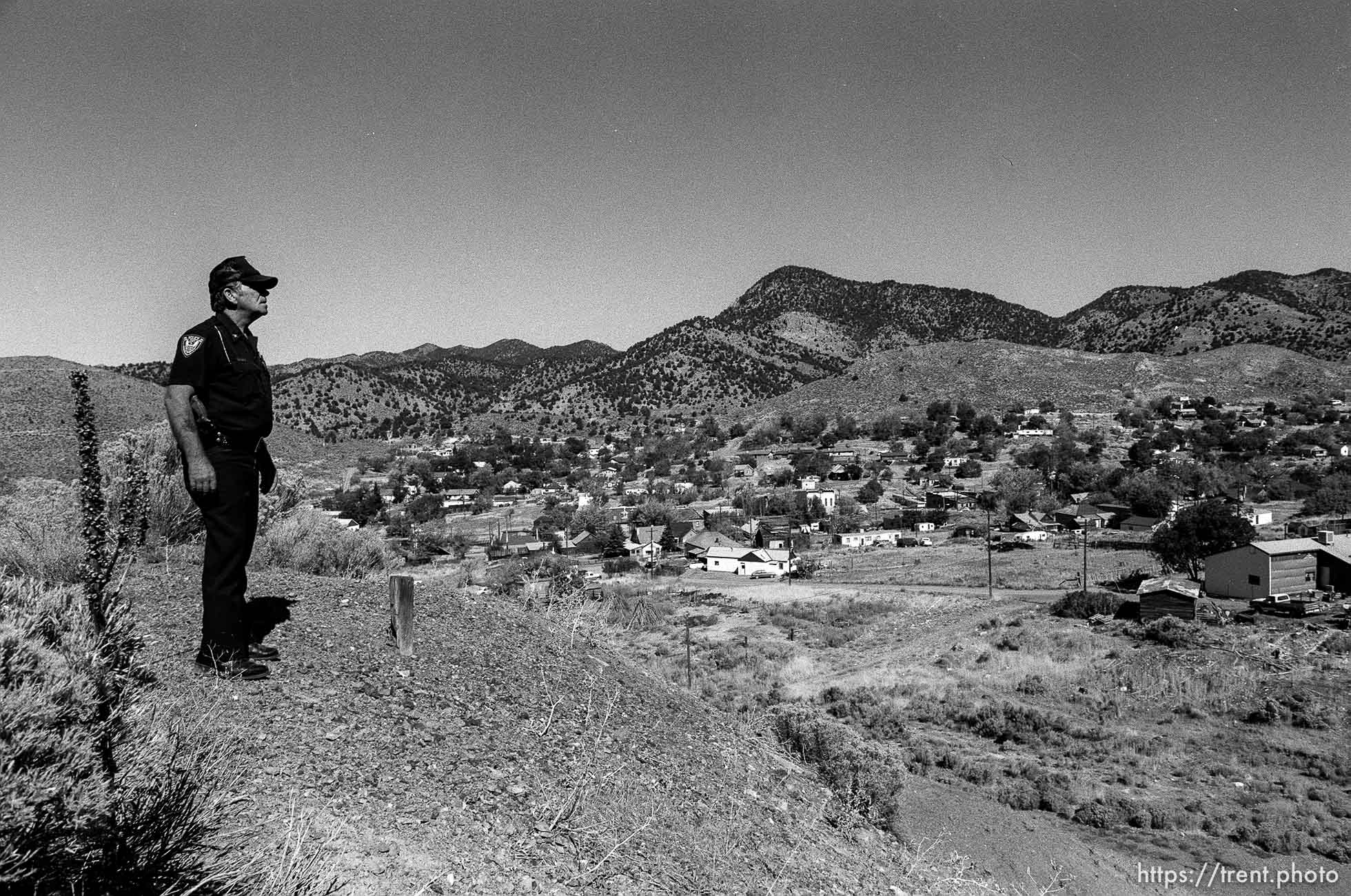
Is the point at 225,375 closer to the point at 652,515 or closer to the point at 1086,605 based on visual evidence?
the point at 1086,605

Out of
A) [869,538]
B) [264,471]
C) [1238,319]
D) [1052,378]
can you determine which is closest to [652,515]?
[869,538]

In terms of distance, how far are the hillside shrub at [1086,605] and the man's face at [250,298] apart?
101 ft

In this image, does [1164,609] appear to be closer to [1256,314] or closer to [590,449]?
[590,449]

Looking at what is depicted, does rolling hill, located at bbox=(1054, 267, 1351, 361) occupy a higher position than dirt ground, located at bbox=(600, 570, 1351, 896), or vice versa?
rolling hill, located at bbox=(1054, 267, 1351, 361)

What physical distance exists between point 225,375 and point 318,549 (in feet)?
21.9

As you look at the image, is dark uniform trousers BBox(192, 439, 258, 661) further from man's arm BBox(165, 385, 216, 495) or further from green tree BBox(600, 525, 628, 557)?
green tree BBox(600, 525, 628, 557)

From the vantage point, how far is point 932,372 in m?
103

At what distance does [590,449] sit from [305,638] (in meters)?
90.3

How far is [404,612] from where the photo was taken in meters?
5.73

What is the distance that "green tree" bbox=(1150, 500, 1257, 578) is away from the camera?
122 feet

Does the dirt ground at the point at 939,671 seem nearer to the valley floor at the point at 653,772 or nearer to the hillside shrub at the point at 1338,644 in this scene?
the valley floor at the point at 653,772

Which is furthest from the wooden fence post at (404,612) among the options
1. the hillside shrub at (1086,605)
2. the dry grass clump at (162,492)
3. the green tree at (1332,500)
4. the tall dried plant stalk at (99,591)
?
the green tree at (1332,500)

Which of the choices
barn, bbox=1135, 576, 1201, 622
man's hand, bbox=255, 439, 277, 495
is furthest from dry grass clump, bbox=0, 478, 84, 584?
barn, bbox=1135, 576, 1201, 622

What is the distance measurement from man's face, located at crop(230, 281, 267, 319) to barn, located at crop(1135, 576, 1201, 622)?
3073 cm
